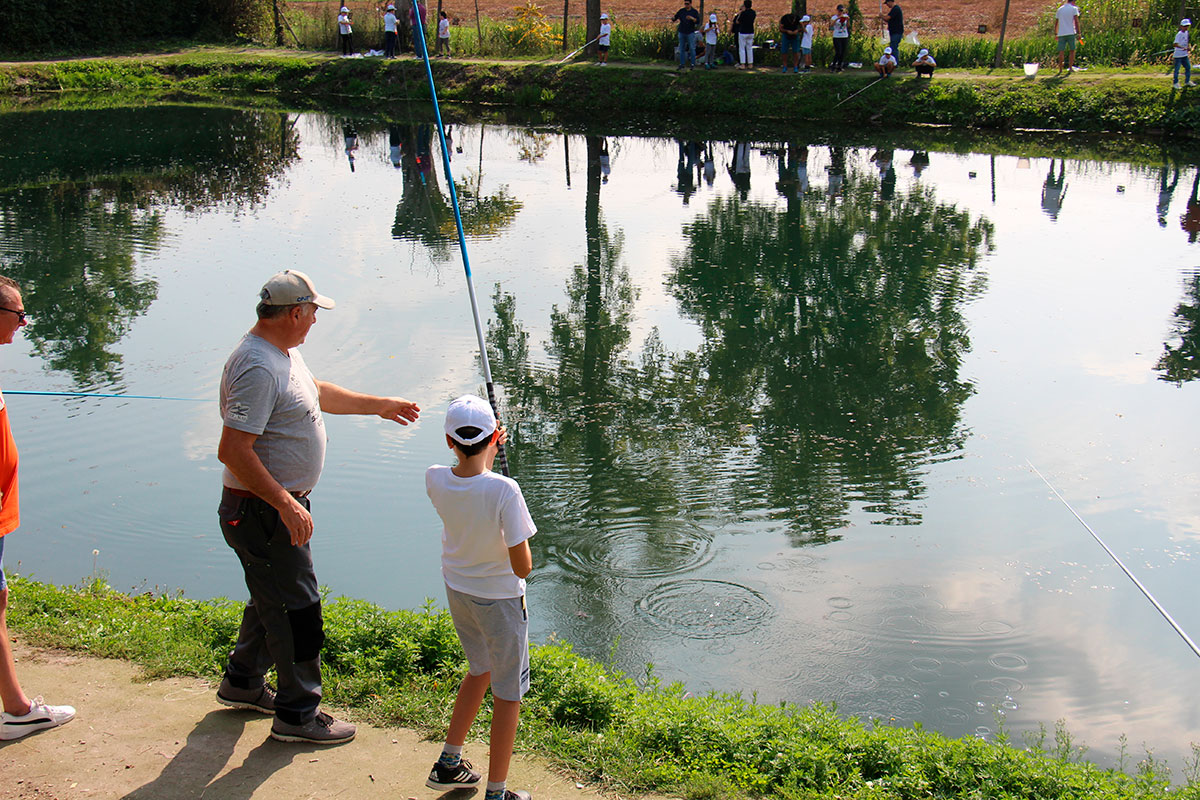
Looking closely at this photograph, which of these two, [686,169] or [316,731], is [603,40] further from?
[316,731]

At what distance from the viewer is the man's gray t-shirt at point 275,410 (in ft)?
11.8

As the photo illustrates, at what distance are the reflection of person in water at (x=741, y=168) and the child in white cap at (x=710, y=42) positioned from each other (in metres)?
5.42

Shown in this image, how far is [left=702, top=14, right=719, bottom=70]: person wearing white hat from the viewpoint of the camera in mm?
27062

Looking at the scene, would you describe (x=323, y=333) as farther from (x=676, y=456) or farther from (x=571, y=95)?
(x=571, y=95)

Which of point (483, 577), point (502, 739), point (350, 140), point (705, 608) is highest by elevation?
point (350, 140)

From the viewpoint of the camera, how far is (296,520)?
12.0ft

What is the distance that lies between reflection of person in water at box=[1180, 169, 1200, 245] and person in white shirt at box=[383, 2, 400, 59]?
21738 mm

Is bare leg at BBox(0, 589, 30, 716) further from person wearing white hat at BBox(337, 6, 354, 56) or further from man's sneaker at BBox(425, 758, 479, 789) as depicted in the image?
person wearing white hat at BBox(337, 6, 354, 56)

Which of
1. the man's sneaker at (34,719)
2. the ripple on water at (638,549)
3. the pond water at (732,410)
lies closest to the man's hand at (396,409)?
the man's sneaker at (34,719)

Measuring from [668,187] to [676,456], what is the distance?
11624mm

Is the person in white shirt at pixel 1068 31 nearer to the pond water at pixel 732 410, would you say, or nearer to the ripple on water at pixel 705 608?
the pond water at pixel 732 410

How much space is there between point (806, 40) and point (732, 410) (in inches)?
789

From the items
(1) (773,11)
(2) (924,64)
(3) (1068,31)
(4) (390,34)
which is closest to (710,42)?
(2) (924,64)

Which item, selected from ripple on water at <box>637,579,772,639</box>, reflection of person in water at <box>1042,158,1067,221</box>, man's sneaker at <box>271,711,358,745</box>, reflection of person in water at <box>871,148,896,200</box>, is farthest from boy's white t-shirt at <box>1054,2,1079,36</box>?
man's sneaker at <box>271,711,358,745</box>
